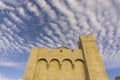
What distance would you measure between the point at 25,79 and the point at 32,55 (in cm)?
376

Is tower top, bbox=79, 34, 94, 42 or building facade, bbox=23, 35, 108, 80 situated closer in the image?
building facade, bbox=23, 35, 108, 80

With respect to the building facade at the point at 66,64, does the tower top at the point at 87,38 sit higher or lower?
higher

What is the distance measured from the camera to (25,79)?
52.6 feet

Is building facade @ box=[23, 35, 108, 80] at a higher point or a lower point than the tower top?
lower

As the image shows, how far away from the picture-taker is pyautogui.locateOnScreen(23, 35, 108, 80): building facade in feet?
55.7

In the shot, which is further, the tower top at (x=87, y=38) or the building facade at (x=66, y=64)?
the tower top at (x=87, y=38)

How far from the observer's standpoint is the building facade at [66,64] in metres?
17.0

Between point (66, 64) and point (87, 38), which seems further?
point (87, 38)

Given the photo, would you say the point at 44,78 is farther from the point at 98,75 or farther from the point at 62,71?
the point at 98,75

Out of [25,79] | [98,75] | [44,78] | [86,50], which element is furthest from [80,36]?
[25,79]

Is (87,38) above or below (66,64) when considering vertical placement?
above

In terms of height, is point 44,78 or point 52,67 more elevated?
point 52,67

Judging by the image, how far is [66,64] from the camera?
18547mm

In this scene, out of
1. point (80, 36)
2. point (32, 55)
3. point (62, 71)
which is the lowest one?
point (62, 71)
